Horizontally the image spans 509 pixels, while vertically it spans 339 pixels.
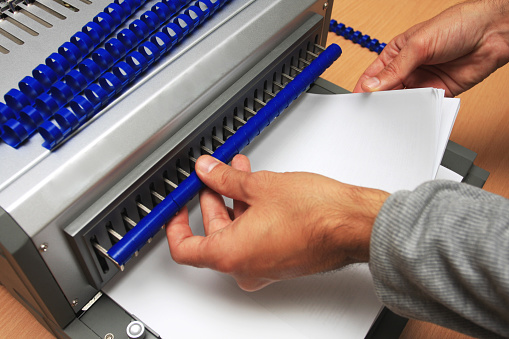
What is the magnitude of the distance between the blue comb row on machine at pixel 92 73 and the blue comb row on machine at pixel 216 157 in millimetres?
122

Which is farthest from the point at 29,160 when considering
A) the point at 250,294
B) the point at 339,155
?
the point at 339,155

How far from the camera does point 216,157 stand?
20.7 inches

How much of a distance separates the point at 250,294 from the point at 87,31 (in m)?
0.37

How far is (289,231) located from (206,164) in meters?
0.13

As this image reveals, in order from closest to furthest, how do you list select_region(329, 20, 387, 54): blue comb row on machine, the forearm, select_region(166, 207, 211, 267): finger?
select_region(166, 207, 211, 267): finger
the forearm
select_region(329, 20, 387, 54): blue comb row on machine

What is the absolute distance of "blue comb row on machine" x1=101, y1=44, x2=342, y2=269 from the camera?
0.45m

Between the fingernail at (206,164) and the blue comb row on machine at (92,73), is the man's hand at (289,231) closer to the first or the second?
the fingernail at (206,164)

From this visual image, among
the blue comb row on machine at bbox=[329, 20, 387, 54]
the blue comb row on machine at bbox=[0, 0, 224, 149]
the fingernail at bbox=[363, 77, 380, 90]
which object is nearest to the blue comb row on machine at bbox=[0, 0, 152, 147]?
the blue comb row on machine at bbox=[0, 0, 224, 149]

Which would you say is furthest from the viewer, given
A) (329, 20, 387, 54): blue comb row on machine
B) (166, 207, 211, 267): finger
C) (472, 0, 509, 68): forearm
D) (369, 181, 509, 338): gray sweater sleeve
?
(329, 20, 387, 54): blue comb row on machine

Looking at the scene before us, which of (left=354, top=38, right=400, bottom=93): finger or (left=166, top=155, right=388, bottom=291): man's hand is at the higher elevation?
(left=354, top=38, right=400, bottom=93): finger

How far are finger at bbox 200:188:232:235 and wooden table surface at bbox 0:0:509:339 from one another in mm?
272

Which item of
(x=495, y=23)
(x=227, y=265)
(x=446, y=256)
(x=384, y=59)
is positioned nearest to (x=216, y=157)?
(x=227, y=265)

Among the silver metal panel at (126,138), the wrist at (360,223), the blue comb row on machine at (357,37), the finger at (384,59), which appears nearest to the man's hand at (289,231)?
the wrist at (360,223)

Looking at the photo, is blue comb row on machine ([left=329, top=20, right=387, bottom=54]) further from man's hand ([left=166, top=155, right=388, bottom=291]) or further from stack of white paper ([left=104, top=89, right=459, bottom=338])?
man's hand ([left=166, top=155, right=388, bottom=291])
